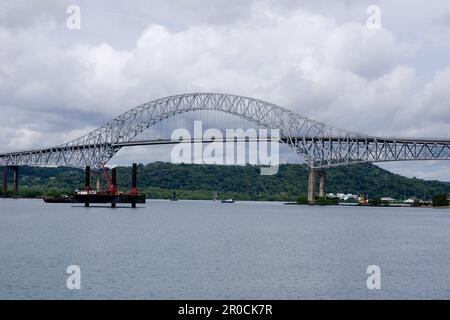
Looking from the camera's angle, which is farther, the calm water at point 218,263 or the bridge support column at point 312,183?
the bridge support column at point 312,183

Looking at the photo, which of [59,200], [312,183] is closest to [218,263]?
[312,183]

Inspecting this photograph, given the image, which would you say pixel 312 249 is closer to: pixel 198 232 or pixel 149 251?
pixel 149 251

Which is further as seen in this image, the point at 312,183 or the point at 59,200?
the point at 59,200

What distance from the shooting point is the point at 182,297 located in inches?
1191

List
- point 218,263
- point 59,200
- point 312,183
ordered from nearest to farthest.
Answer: point 218,263 < point 312,183 < point 59,200

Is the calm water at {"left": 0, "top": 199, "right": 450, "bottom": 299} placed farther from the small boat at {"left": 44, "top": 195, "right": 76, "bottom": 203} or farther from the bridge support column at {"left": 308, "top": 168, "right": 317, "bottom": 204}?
the small boat at {"left": 44, "top": 195, "right": 76, "bottom": 203}

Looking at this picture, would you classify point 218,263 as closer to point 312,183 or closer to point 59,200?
point 312,183

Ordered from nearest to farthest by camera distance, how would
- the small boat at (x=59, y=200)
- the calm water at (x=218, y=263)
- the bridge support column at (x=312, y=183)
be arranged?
the calm water at (x=218, y=263) → the bridge support column at (x=312, y=183) → the small boat at (x=59, y=200)

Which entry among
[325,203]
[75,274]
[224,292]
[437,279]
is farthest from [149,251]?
[325,203]

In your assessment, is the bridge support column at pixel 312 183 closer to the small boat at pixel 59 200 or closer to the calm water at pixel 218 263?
the small boat at pixel 59 200

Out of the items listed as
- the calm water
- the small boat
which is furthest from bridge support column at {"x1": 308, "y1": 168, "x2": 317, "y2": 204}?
the calm water

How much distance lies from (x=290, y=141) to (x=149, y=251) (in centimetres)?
11042

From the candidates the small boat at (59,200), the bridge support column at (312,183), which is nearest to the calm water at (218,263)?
the bridge support column at (312,183)

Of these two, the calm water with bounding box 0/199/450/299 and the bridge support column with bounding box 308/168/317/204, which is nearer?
the calm water with bounding box 0/199/450/299
